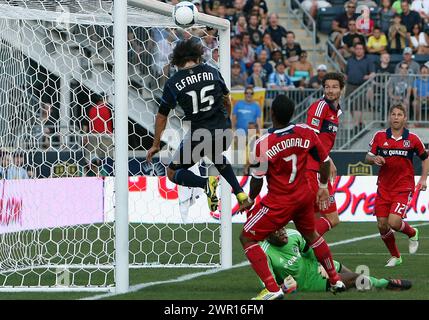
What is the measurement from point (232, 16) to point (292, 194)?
1671 cm

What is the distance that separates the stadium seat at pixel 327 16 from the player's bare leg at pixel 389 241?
1432cm

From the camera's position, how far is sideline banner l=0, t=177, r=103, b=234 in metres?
13.0

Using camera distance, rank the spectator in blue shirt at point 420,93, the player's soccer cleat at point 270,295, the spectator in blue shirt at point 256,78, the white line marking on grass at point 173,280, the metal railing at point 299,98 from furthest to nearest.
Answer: the spectator in blue shirt at point 256,78, the metal railing at point 299,98, the spectator in blue shirt at point 420,93, the white line marking on grass at point 173,280, the player's soccer cleat at point 270,295

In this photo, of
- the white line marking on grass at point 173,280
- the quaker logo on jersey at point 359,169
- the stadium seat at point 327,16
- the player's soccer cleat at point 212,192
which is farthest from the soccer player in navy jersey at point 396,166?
the stadium seat at point 327,16

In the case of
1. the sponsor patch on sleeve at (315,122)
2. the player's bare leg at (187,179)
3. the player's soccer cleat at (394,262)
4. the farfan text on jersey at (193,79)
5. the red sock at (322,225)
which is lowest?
the player's soccer cleat at (394,262)

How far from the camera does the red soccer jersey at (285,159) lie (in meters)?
9.34

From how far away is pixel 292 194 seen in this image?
31.0 ft

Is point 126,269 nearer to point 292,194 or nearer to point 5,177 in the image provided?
point 292,194

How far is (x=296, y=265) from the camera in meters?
10.1

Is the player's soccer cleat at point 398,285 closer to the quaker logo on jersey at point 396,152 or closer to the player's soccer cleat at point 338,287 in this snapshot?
the player's soccer cleat at point 338,287

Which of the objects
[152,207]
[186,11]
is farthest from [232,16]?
[186,11]

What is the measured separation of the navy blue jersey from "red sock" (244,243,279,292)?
180 cm

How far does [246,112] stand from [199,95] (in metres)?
11.4

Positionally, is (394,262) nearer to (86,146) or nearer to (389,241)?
(389,241)
